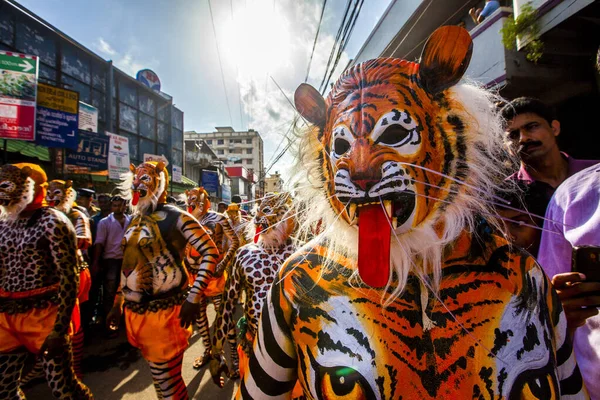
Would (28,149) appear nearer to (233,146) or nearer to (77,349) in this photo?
(77,349)

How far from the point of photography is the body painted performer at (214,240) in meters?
4.19

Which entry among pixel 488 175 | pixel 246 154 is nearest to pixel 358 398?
pixel 488 175

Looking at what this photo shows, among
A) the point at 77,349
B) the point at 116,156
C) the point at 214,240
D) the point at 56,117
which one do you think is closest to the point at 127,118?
the point at 116,156

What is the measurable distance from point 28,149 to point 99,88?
21.6 ft

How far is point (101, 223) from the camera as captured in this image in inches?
202

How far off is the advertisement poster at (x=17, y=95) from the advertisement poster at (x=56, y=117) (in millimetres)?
786

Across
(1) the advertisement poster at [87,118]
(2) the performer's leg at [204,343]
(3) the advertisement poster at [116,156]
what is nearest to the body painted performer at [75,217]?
(2) the performer's leg at [204,343]

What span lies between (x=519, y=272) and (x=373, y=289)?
45 cm

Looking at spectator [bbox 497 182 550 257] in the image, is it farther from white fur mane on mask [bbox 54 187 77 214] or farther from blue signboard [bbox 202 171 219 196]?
blue signboard [bbox 202 171 219 196]

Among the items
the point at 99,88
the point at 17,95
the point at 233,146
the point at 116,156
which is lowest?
the point at 116,156

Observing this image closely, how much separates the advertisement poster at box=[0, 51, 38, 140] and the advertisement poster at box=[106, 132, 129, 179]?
3898mm

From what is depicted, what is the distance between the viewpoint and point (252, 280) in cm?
261

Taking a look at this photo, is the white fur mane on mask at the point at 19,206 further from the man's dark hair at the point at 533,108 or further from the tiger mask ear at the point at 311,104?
the man's dark hair at the point at 533,108

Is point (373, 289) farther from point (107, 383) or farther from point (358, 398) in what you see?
point (107, 383)
